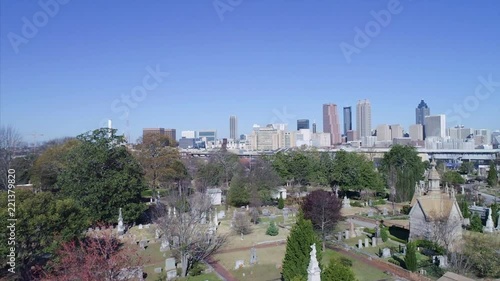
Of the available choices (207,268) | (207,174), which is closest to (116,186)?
(207,268)

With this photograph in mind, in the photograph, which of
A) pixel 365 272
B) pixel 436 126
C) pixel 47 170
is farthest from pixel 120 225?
pixel 436 126

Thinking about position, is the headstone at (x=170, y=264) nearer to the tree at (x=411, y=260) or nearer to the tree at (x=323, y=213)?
the tree at (x=323, y=213)

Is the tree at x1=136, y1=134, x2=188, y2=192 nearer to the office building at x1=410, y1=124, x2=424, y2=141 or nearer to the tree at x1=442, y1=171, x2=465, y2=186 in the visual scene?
the tree at x1=442, y1=171, x2=465, y2=186

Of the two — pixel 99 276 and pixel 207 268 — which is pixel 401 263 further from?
pixel 99 276

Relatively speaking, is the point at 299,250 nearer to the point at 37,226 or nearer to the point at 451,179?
the point at 37,226

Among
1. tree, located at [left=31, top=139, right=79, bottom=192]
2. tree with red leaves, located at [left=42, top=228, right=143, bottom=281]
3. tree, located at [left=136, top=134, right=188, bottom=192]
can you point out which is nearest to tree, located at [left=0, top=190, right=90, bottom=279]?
tree with red leaves, located at [left=42, top=228, right=143, bottom=281]
